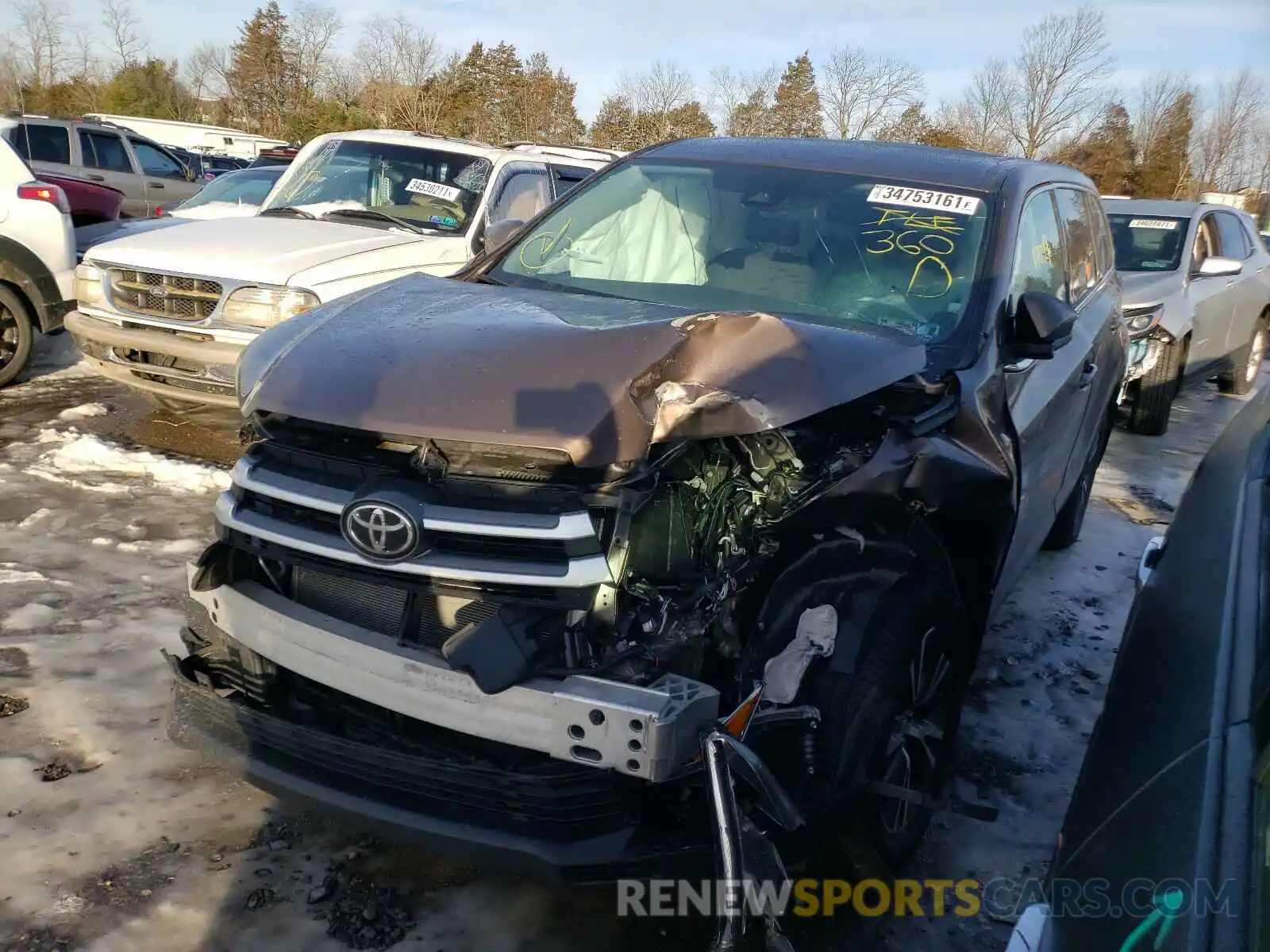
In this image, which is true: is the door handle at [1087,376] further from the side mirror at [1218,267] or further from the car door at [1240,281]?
the car door at [1240,281]

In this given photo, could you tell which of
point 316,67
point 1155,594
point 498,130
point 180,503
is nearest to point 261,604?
point 1155,594

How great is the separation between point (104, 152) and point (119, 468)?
10.3 m

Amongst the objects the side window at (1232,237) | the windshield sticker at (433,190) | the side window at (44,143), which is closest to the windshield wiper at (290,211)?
the windshield sticker at (433,190)

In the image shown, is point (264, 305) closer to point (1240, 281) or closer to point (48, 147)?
point (1240, 281)

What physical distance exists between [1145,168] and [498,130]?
71.1 ft

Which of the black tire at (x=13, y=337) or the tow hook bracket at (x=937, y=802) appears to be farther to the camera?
the black tire at (x=13, y=337)

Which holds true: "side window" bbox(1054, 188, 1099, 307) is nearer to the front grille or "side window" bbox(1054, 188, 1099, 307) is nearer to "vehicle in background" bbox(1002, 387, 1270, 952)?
"vehicle in background" bbox(1002, 387, 1270, 952)

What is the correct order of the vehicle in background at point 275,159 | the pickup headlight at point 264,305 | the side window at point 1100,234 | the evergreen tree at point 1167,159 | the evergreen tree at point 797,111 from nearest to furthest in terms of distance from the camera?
1. the side window at point 1100,234
2. the pickup headlight at point 264,305
3. the vehicle in background at point 275,159
4. the evergreen tree at point 797,111
5. the evergreen tree at point 1167,159

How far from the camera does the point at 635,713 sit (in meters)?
1.99

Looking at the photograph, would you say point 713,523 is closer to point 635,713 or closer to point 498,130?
point 635,713

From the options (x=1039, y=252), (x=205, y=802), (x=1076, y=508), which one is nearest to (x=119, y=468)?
(x=205, y=802)

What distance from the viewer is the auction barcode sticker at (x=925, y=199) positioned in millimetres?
3445

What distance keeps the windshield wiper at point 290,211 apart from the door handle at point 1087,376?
4980 mm

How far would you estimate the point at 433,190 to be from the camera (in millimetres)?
6922
